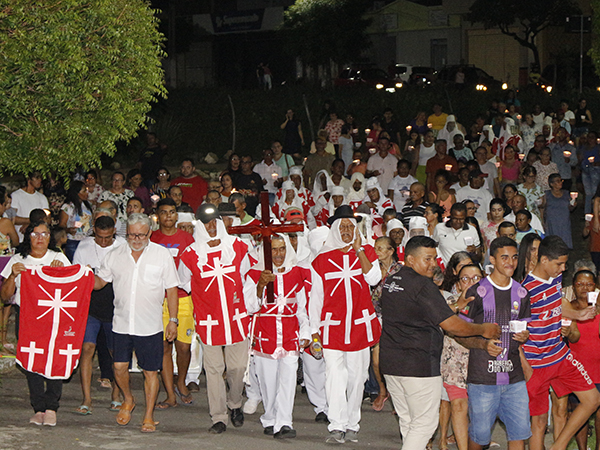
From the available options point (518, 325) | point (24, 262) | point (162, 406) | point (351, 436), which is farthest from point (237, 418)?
point (518, 325)

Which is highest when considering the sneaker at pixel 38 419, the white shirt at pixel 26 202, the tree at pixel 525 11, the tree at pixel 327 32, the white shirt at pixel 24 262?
the tree at pixel 525 11

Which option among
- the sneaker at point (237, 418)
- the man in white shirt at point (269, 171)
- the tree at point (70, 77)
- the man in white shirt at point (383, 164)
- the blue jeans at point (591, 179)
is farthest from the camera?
the blue jeans at point (591, 179)

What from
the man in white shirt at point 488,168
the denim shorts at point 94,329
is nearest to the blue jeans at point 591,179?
the man in white shirt at point 488,168

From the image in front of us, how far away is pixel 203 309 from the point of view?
27.7 feet

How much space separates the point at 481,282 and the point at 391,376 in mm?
962

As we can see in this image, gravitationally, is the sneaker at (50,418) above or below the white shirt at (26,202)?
below

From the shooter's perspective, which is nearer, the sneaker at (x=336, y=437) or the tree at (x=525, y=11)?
the sneaker at (x=336, y=437)

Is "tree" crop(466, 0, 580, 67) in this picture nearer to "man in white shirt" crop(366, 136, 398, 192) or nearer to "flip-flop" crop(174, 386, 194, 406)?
"man in white shirt" crop(366, 136, 398, 192)

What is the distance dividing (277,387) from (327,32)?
30.6 metres

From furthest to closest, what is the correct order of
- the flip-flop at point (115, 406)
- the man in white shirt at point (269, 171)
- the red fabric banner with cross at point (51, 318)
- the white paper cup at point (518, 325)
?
the man in white shirt at point (269, 171), the flip-flop at point (115, 406), the red fabric banner with cross at point (51, 318), the white paper cup at point (518, 325)

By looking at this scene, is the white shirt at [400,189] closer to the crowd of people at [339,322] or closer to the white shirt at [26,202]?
the crowd of people at [339,322]

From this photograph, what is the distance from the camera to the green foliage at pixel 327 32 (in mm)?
37781

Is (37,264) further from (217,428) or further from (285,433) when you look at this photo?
(285,433)

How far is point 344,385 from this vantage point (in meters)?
8.28
